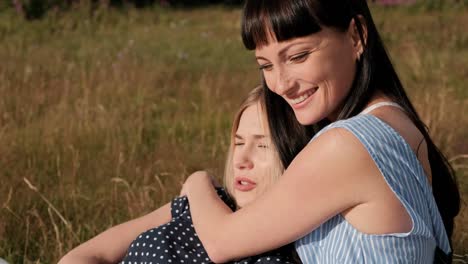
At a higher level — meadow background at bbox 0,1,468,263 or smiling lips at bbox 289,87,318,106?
smiling lips at bbox 289,87,318,106

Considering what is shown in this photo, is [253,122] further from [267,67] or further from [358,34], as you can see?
[358,34]

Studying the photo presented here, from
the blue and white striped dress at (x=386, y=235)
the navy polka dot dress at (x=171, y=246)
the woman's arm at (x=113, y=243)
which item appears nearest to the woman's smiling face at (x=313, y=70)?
the blue and white striped dress at (x=386, y=235)

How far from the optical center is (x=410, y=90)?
17.5 ft

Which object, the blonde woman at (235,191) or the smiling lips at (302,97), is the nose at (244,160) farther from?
the smiling lips at (302,97)

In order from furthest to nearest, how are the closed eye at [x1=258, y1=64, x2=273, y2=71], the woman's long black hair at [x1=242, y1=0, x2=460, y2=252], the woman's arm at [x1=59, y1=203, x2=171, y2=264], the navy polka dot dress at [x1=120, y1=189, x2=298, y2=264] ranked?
the woman's arm at [x1=59, y1=203, x2=171, y2=264] < the navy polka dot dress at [x1=120, y1=189, x2=298, y2=264] < the closed eye at [x1=258, y1=64, x2=273, y2=71] < the woman's long black hair at [x1=242, y1=0, x2=460, y2=252]

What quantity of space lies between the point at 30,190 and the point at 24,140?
0.73 meters

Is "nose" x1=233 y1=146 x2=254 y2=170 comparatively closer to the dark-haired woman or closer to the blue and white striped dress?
the dark-haired woman

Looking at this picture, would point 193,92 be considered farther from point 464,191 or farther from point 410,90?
point 464,191

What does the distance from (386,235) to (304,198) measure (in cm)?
19

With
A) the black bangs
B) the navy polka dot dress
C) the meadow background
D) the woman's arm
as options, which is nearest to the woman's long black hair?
the black bangs

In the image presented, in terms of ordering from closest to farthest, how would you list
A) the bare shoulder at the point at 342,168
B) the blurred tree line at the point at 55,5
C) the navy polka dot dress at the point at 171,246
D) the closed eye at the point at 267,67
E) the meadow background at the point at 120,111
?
1. the bare shoulder at the point at 342,168
2. the closed eye at the point at 267,67
3. the navy polka dot dress at the point at 171,246
4. the meadow background at the point at 120,111
5. the blurred tree line at the point at 55,5

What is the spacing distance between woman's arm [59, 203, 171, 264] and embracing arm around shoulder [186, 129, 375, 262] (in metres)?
0.46

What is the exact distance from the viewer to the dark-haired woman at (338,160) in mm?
1856

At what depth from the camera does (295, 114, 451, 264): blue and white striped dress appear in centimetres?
186
